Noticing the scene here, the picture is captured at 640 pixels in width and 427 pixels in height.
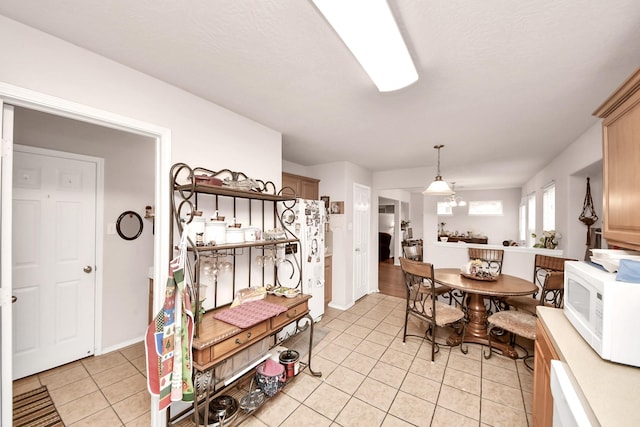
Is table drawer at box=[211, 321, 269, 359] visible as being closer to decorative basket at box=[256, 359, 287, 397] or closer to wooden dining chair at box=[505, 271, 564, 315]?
decorative basket at box=[256, 359, 287, 397]

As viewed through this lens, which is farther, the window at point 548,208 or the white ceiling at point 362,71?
the window at point 548,208

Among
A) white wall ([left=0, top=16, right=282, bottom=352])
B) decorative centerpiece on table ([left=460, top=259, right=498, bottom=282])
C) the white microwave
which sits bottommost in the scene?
decorative centerpiece on table ([left=460, top=259, right=498, bottom=282])

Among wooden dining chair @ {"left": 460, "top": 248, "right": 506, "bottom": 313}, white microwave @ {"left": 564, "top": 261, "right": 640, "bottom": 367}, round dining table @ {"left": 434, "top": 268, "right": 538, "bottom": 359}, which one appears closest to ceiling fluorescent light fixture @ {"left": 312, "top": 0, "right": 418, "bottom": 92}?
white microwave @ {"left": 564, "top": 261, "right": 640, "bottom": 367}

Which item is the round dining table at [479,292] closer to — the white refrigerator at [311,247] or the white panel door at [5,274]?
the white refrigerator at [311,247]

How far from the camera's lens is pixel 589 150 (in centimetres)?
247

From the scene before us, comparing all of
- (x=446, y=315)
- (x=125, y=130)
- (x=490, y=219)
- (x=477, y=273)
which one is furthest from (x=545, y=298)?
(x=490, y=219)

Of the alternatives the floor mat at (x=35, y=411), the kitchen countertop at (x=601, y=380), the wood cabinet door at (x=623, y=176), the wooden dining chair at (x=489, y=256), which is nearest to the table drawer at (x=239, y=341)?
the floor mat at (x=35, y=411)

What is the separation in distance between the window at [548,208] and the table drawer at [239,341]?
15.5ft

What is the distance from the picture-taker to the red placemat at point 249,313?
166 cm

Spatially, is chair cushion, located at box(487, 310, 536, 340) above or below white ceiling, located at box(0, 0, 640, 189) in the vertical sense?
below

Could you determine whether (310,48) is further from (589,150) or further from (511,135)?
(589,150)

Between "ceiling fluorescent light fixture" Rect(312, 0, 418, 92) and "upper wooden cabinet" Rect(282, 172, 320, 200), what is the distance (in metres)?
2.15

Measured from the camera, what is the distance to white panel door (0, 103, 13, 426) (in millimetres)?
1172

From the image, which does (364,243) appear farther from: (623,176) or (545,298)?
(623,176)
